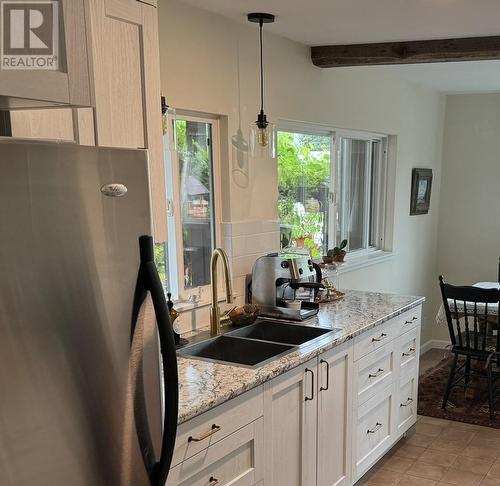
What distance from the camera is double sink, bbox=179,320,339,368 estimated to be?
94.7 inches

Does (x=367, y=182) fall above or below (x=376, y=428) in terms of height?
above

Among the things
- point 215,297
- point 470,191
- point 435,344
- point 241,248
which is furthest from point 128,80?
point 435,344

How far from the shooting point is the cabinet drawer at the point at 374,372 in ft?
8.92

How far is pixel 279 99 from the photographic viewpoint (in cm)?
313

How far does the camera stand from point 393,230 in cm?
466

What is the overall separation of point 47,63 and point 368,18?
203cm

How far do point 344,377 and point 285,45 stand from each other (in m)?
1.91

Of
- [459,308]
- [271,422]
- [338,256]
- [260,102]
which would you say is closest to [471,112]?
[459,308]

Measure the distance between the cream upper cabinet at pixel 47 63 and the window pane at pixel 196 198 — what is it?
1486 mm

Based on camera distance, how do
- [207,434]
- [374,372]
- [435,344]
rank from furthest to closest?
[435,344]
[374,372]
[207,434]

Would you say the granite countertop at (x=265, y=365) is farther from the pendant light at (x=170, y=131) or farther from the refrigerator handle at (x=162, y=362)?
the pendant light at (x=170, y=131)

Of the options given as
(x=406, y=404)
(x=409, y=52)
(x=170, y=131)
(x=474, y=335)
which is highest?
(x=409, y=52)

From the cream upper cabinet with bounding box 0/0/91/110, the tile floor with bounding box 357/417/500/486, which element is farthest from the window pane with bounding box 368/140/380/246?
the cream upper cabinet with bounding box 0/0/91/110

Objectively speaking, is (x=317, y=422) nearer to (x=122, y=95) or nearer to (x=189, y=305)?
(x=189, y=305)
